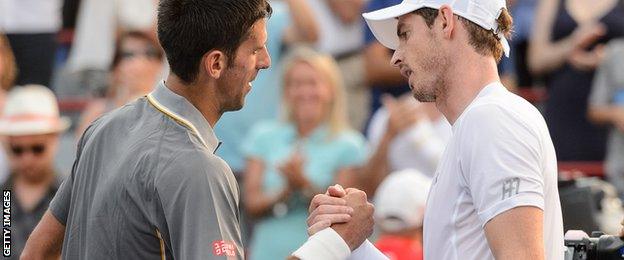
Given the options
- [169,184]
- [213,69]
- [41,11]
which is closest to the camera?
[169,184]

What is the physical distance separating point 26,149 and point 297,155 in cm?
182

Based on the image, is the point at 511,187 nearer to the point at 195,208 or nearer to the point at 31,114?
the point at 195,208

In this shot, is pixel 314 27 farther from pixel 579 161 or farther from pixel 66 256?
pixel 66 256

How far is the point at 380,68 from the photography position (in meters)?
8.80

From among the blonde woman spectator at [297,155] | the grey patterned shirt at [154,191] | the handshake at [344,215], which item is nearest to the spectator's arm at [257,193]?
the blonde woman spectator at [297,155]

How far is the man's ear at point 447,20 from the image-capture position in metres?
3.85

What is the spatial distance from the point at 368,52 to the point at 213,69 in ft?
→ 17.1

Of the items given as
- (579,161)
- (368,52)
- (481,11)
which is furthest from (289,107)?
(481,11)

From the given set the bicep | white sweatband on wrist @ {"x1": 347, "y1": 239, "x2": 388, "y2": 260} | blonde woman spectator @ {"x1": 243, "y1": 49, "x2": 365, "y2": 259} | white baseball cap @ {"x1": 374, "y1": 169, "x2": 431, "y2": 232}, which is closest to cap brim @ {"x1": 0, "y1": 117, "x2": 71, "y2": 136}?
blonde woman spectator @ {"x1": 243, "y1": 49, "x2": 365, "y2": 259}

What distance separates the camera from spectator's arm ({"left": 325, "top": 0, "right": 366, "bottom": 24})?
905cm

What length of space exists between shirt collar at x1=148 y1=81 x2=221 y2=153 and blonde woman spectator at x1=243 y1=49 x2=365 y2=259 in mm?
3983

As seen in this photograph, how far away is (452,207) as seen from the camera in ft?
12.2

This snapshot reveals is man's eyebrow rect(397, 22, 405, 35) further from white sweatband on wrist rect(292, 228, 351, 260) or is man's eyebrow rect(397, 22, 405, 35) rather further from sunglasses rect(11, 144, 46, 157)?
sunglasses rect(11, 144, 46, 157)

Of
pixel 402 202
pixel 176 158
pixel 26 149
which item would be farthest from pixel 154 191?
pixel 26 149
